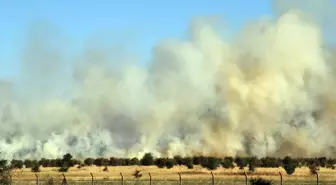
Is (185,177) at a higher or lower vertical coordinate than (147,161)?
lower

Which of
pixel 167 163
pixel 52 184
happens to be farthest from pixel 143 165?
pixel 52 184

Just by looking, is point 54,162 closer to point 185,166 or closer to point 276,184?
point 185,166

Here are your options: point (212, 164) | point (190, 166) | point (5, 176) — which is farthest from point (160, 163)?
point (5, 176)

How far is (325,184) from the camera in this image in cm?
8150

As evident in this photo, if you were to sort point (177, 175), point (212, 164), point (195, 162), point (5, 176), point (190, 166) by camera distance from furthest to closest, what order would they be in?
point (195, 162) < point (212, 164) < point (190, 166) < point (177, 175) < point (5, 176)

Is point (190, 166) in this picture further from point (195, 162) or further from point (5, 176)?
point (5, 176)

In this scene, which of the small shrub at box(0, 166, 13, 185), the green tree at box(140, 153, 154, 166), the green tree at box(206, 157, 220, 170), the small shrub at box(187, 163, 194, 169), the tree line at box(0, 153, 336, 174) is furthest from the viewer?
the green tree at box(140, 153, 154, 166)

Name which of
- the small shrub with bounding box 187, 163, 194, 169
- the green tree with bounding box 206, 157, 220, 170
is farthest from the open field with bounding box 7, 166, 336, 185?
the green tree with bounding box 206, 157, 220, 170

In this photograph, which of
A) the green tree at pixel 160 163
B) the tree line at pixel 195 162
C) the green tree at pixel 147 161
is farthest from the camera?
the green tree at pixel 147 161

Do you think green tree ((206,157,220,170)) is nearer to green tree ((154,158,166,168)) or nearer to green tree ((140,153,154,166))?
green tree ((154,158,166,168))

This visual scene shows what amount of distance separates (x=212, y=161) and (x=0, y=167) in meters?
81.0

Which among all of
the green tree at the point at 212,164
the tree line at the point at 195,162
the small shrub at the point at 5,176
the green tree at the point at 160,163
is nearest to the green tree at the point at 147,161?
the tree line at the point at 195,162

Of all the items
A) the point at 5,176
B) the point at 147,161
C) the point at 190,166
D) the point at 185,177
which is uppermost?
the point at 147,161

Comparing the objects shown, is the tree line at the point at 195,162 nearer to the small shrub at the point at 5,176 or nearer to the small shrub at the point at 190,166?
the small shrub at the point at 190,166
